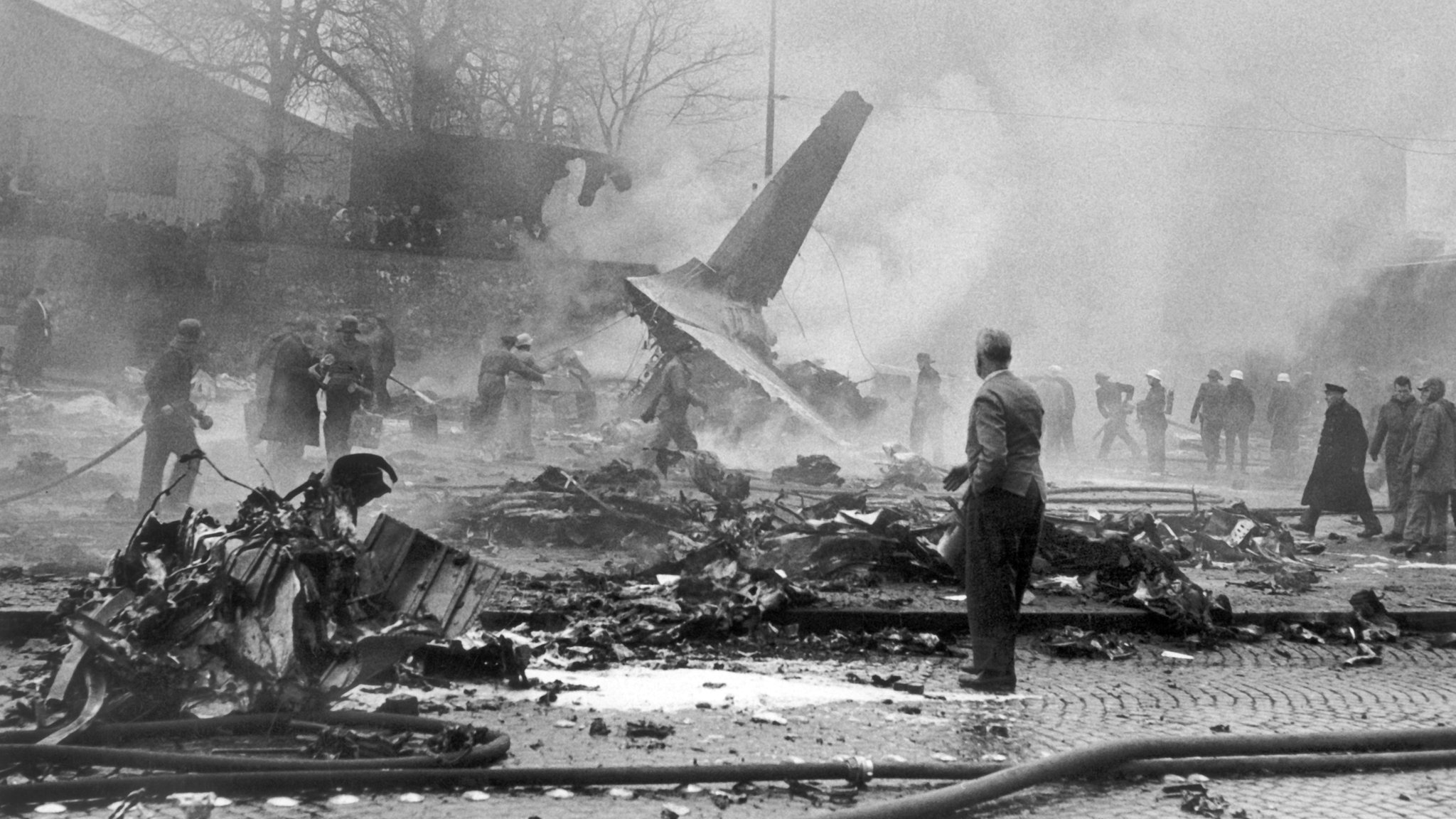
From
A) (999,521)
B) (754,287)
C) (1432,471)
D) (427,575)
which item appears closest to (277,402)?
(427,575)

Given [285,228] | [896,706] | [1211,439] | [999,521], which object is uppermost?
[285,228]

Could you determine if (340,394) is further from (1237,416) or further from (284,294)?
(1237,416)

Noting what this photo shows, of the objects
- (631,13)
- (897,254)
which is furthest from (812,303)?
(631,13)

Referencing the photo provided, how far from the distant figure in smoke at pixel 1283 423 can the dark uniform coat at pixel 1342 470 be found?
842 centimetres

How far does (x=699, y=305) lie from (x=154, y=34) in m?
15.1

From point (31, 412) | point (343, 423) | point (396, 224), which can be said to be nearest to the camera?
point (343, 423)

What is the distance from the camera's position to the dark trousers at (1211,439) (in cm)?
2020

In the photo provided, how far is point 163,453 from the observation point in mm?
9141

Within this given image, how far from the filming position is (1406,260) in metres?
29.1

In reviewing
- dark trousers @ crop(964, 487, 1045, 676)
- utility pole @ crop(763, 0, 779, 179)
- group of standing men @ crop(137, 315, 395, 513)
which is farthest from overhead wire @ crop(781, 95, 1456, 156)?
dark trousers @ crop(964, 487, 1045, 676)

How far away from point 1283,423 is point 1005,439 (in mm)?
16899

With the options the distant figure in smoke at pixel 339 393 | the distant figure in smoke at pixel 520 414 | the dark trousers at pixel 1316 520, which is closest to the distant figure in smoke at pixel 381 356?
the distant figure in smoke at pixel 520 414

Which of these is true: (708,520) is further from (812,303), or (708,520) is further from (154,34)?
(154,34)

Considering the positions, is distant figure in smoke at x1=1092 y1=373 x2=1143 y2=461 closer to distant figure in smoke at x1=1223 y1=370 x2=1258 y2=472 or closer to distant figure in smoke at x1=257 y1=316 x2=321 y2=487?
distant figure in smoke at x1=1223 y1=370 x2=1258 y2=472
